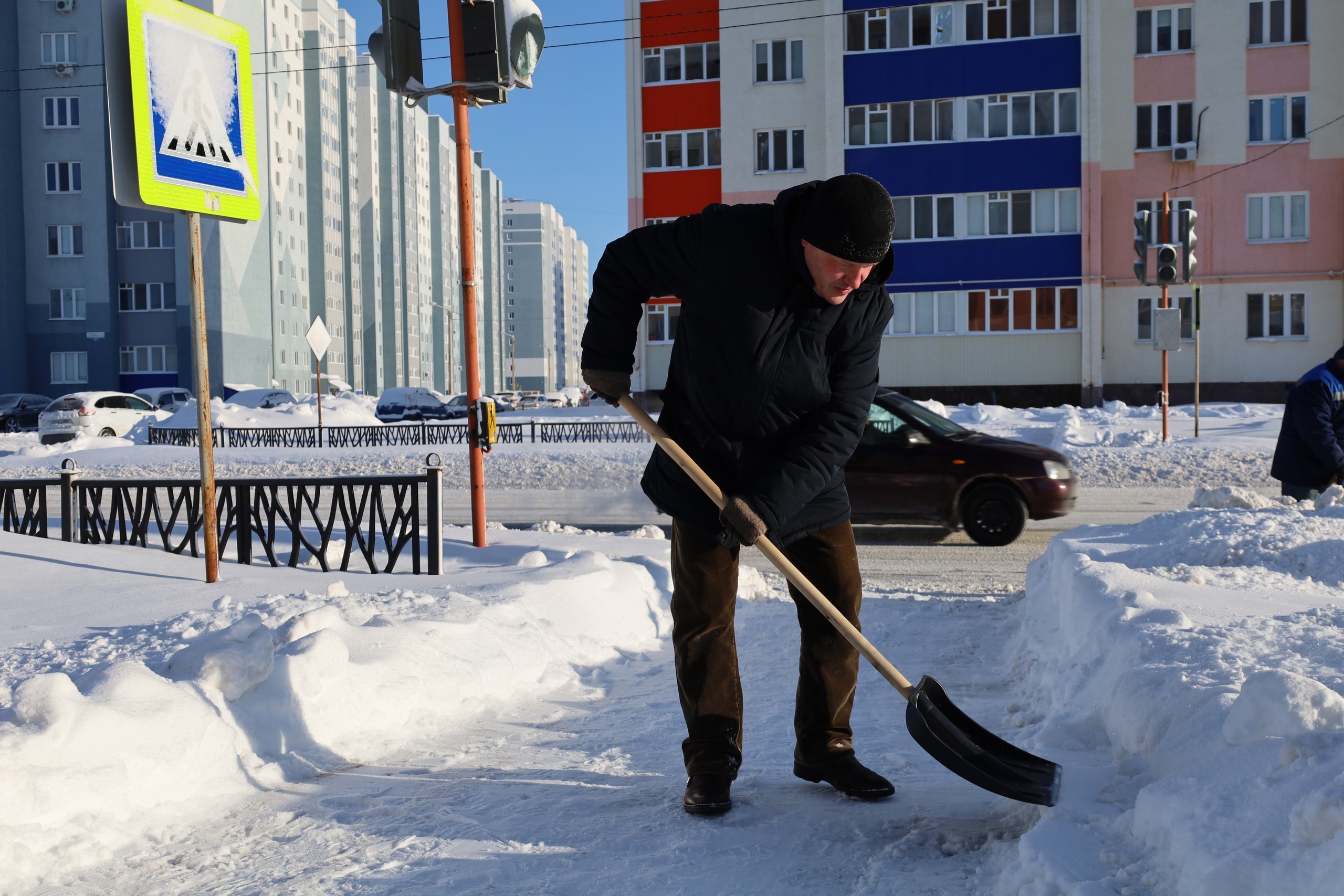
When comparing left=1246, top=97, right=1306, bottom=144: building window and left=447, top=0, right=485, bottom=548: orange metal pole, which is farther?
left=1246, top=97, right=1306, bottom=144: building window

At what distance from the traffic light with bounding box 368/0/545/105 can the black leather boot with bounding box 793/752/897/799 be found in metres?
5.45

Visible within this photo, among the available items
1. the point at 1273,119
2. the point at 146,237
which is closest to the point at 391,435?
the point at 1273,119

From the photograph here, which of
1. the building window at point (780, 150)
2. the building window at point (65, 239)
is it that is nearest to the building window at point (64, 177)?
the building window at point (65, 239)

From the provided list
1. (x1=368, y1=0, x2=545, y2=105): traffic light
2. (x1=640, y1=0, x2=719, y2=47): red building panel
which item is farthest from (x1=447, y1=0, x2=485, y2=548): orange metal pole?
(x1=640, y1=0, x2=719, y2=47): red building panel

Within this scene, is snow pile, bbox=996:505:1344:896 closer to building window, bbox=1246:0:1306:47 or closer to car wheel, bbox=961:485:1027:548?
car wheel, bbox=961:485:1027:548

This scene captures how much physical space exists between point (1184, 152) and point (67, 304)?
44.7 metres

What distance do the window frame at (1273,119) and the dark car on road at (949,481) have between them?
78.9 ft

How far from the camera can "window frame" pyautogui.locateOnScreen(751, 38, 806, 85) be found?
30578 millimetres

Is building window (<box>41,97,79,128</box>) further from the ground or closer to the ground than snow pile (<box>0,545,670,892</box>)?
further from the ground

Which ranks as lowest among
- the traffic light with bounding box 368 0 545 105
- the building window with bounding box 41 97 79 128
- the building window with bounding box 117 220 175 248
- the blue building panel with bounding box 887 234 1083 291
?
the traffic light with bounding box 368 0 545 105

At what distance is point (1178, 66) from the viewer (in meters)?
28.6

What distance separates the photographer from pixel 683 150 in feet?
104

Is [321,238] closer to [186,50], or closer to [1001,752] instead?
[186,50]

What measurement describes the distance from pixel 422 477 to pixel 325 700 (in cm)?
317
